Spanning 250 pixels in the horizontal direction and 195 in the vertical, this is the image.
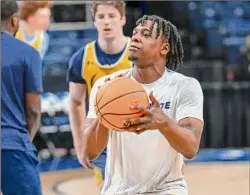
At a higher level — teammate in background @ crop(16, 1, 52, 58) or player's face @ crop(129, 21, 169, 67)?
player's face @ crop(129, 21, 169, 67)

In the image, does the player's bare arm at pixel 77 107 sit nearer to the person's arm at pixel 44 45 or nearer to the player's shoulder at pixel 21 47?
the player's shoulder at pixel 21 47

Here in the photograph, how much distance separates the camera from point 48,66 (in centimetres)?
1151

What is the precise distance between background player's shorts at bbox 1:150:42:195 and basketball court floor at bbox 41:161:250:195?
4.40 m

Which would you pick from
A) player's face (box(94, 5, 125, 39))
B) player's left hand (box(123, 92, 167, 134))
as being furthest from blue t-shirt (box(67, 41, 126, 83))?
player's left hand (box(123, 92, 167, 134))

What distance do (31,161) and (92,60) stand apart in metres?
1.73

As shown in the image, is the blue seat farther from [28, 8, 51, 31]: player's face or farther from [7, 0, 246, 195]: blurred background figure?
[28, 8, 51, 31]: player's face

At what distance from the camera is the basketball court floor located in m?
9.64

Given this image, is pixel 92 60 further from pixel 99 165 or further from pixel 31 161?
pixel 31 161

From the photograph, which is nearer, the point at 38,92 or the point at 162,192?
the point at 162,192

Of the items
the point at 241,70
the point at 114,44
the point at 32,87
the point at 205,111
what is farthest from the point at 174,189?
the point at 241,70

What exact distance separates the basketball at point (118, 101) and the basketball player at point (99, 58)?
7.93ft

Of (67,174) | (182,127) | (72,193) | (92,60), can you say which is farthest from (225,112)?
(182,127)

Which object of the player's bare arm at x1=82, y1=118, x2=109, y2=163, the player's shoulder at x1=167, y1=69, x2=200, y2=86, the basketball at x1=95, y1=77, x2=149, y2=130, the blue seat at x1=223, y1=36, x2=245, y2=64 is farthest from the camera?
the blue seat at x1=223, y1=36, x2=245, y2=64

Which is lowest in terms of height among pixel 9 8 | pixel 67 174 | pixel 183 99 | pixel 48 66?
pixel 67 174
